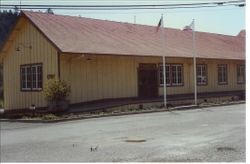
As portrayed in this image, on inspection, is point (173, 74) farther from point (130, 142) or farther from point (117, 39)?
point (130, 142)

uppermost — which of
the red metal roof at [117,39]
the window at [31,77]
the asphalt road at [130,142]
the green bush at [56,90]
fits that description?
the red metal roof at [117,39]

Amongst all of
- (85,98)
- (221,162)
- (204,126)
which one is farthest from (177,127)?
(85,98)

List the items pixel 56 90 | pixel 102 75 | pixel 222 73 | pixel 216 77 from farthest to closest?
pixel 222 73 < pixel 216 77 < pixel 102 75 < pixel 56 90

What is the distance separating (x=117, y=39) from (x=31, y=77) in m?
5.85

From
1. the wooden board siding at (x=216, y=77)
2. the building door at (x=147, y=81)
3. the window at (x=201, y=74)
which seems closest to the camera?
the building door at (x=147, y=81)

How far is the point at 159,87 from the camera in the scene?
29.2m

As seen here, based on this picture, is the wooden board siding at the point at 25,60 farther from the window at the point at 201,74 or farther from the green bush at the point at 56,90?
the window at the point at 201,74

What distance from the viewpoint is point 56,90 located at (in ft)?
73.0

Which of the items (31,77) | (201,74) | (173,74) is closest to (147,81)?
(173,74)

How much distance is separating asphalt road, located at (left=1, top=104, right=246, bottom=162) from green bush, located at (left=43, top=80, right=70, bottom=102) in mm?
5431

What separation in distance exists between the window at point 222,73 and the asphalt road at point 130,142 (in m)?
18.2

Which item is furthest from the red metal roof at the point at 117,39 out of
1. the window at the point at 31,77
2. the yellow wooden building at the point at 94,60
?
the window at the point at 31,77

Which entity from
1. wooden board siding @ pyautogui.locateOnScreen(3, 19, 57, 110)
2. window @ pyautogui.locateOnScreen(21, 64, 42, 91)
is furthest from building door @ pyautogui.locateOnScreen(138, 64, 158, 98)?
window @ pyautogui.locateOnScreen(21, 64, 42, 91)

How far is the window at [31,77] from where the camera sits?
2580 centimetres
